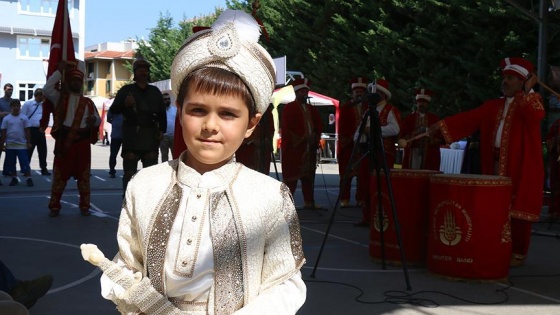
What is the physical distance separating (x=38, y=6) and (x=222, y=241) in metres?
59.6

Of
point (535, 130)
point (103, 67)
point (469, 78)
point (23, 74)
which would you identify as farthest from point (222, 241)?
point (103, 67)

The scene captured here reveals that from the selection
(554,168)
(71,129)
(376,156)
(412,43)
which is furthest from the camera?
(412,43)

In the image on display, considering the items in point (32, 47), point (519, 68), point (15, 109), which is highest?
point (32, 47)

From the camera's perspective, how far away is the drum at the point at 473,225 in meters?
6.00

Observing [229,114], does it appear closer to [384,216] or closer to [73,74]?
[384,216]

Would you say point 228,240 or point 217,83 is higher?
point 217,83

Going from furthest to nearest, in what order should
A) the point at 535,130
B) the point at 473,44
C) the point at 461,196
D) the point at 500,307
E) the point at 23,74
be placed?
the point at 23,74
the point at 473,44
the point at 535,130
the point at 461,196
the point at 500,307

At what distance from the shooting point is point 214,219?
80.2 inches

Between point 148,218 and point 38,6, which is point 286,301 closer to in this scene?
point 148,218

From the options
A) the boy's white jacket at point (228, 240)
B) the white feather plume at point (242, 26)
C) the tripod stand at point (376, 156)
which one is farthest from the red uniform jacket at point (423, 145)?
the boy's white jacket at point (228, 240)

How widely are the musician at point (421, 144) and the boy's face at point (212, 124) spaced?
8484 millimetres

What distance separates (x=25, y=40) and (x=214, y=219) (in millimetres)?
58956

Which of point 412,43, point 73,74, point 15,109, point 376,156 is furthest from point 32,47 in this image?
point 376,156

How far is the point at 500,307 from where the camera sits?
17.8 feet
